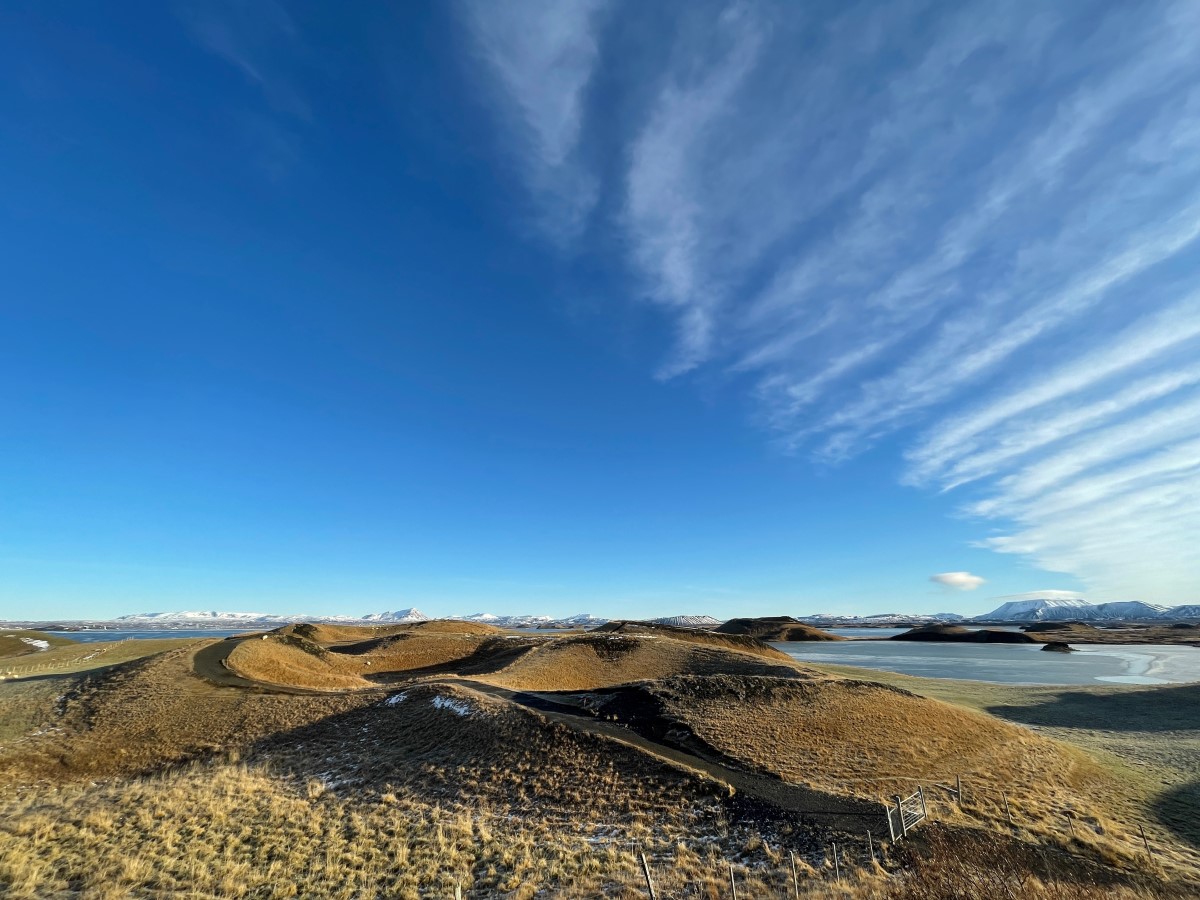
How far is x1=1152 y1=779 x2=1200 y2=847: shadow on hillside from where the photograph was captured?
19.4 m

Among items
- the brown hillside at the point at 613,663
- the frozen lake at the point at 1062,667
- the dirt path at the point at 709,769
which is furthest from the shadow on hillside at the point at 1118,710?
the dirt path at the point at 709,769

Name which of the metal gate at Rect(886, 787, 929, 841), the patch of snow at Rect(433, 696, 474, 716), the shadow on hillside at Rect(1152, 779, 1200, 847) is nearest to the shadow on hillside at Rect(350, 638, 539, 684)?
the patch of snow at Rect(433, 696, 474, 716)

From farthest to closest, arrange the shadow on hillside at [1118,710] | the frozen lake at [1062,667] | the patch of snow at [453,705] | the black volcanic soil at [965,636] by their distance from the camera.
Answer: the black volcanic soil at [965,636] < the frozen lake at [1062,667] < the shadow on hillside at [1118,710] < the patch of snow at [453,705]

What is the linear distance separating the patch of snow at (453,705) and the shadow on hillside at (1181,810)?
31.6 metres

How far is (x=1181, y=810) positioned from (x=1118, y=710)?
96.7 feet

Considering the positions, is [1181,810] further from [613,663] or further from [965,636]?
[965,636]

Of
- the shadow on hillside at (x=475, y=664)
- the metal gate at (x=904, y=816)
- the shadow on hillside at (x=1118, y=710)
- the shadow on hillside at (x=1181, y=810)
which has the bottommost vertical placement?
the shadow on hillside at (x=1181, y=810)

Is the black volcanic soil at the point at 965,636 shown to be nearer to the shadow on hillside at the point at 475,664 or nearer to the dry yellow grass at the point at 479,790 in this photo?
the shadow on hillside at the point at 475,664

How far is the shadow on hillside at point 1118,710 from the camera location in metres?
38.5

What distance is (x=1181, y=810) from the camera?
2166 centimetres

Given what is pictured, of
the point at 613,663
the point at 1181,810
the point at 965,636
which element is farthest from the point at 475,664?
the point at 965,636

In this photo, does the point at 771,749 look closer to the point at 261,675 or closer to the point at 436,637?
the point at 261,675

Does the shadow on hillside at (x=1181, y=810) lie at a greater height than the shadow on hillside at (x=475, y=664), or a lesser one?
lesser

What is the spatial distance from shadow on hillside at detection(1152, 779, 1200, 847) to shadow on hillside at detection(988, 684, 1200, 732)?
15.8 metres
